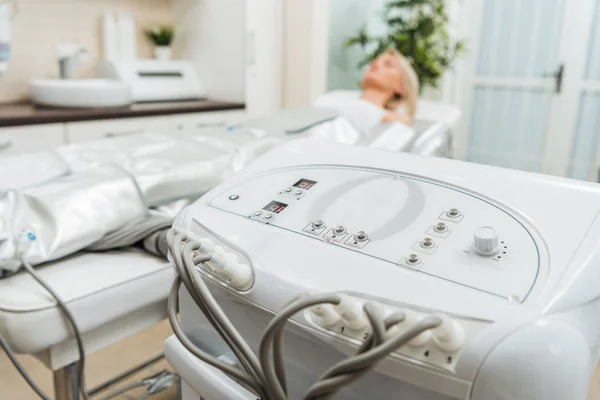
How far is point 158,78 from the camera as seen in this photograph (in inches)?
110

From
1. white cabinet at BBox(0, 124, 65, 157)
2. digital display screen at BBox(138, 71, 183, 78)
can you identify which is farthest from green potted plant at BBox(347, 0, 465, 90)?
white cabinet at BBox(0, 124, 65, 157)

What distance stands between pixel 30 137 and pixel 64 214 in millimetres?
1342

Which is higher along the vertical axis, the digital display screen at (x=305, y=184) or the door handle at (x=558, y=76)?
the door handle at (x=558, y=76)

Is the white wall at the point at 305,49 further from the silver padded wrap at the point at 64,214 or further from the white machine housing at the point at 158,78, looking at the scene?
the silver padded wrap at the point at 64,214

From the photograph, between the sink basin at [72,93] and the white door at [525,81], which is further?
the white door at [525,81]

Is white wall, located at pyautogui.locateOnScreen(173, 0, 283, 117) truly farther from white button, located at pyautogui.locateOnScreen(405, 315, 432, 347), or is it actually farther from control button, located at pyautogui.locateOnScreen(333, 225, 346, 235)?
white button, located at pyautogui.locateOnScreen(405, 315, 432, 347)

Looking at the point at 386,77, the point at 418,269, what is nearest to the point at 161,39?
the point at 386,77

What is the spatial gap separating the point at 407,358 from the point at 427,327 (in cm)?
5

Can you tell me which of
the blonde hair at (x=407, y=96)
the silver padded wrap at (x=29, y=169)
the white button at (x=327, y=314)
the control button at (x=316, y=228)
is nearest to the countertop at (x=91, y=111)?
the blonde hair at (x=407, y=96)

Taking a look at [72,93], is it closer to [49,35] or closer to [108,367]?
[49,35]

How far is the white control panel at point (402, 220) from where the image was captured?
1.53 ft

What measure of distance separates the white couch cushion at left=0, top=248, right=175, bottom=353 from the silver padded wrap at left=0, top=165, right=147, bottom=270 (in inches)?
1.4

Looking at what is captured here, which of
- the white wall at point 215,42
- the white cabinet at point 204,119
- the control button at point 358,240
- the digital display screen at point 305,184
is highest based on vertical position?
the white wall at point 215,42

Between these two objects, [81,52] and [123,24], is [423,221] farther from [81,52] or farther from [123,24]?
[123,24]
